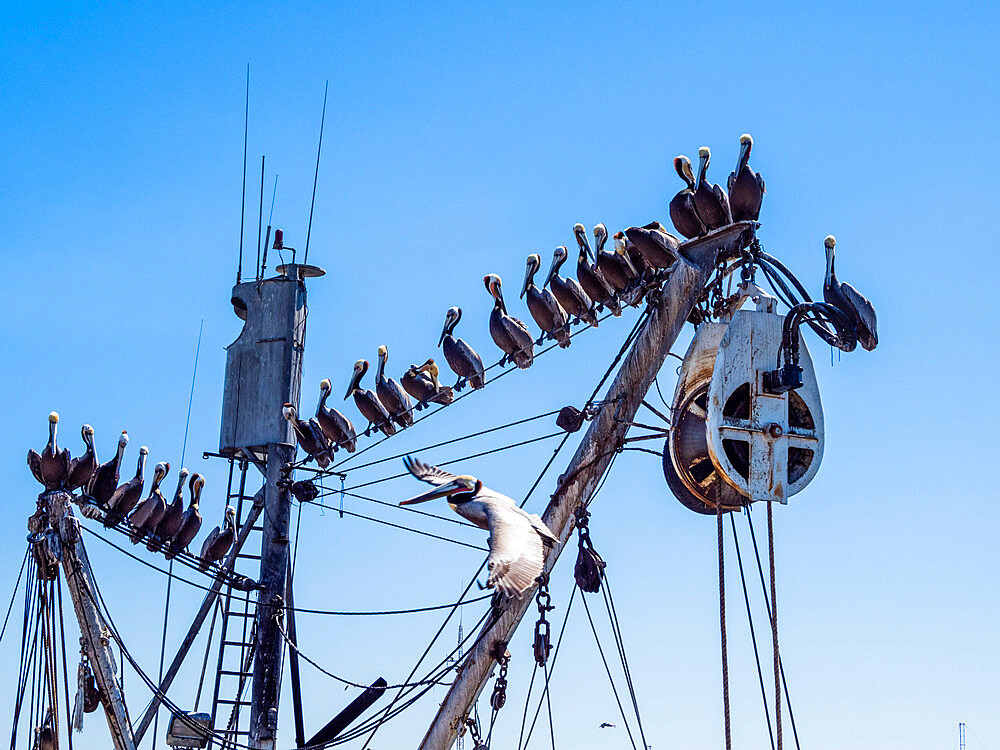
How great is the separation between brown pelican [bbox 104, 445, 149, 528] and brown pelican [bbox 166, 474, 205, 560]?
0.85m

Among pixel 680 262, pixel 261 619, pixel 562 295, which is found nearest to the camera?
pixel 680 262

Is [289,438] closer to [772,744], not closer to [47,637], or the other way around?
[47,637]

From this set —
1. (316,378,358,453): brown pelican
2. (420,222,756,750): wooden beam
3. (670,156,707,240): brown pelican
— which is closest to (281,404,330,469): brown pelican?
(316,378,358,453): brown pelican

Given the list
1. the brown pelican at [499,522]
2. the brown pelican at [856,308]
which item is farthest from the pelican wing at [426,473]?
the brown pelican at [856,308]

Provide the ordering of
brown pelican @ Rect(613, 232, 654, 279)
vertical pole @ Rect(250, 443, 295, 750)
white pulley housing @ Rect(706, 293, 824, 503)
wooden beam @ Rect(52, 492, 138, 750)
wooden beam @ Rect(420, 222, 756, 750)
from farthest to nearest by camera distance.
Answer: vertical pole @ Rect(250, 443, 295, 750), wooden beam @ Rect(52, 492, 138, 750), brown pelican @ Rect(613, 232, 654, 279), wooden beam @ Rect(420, 222, 756, 750), white pulley housing @ Rect(706, 293, 824, 503)

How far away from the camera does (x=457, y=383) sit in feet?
73.2

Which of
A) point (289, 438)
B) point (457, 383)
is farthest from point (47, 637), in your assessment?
point (457, 383)

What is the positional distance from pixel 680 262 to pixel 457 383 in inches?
166

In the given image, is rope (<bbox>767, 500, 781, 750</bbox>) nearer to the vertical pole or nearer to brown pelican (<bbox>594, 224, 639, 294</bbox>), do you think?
brown pelican (<bbox>594, 224, 639, 294</bbox>)

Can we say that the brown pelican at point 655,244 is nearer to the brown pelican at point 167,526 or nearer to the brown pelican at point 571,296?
the brown pelican at point 571,296

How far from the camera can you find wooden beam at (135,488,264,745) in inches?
945

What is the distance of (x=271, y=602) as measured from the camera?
23.7 m

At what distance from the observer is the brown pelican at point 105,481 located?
22.5 meters

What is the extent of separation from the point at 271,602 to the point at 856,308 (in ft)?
31.7
